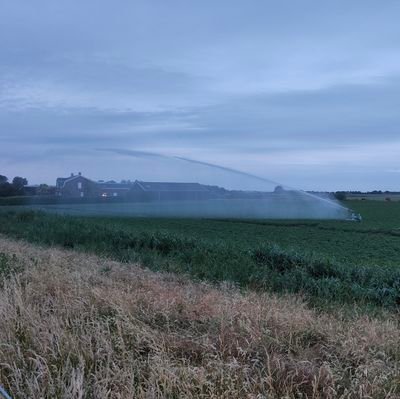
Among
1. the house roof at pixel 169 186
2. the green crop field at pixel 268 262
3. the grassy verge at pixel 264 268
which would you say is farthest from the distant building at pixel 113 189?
the grassy verge at pixel 264 268

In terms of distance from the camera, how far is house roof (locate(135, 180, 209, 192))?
4747cm

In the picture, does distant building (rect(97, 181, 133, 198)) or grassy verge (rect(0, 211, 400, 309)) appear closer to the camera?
grassy verge (rect(0, 211, 400, 309))

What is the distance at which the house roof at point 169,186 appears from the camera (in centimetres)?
4747

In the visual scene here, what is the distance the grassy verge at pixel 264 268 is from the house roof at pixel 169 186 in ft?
96.1

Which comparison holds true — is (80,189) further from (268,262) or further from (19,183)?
(268,262)

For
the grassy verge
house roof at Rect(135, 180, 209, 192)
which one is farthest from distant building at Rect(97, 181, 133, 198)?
the grassy verge

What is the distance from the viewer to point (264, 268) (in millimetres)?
12258

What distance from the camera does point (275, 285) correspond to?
10570mm

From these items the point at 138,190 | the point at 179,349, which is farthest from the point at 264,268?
the point at 138,190

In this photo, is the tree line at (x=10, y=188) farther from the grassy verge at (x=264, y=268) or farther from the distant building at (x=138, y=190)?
the grassy verge at (x=264, y=268)

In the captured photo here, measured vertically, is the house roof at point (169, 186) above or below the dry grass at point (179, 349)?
above

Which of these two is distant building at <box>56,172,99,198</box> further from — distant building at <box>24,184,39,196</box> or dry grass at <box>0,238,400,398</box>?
dry grass at <box>0,238,400,398</box>

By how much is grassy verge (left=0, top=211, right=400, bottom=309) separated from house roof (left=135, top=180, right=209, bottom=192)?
29279 millimetres

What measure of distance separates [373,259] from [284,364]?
13652 mm
